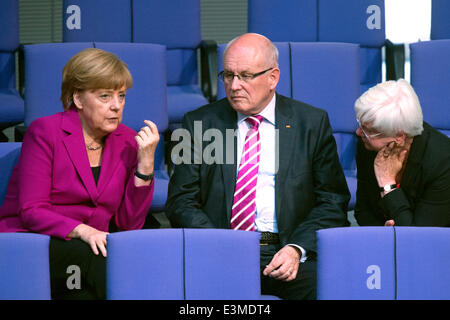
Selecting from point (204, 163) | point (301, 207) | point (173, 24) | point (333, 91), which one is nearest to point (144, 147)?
point (204, 163)

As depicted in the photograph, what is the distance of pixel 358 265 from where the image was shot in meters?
0.90

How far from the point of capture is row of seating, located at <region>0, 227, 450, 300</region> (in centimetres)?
89

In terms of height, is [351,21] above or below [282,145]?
above

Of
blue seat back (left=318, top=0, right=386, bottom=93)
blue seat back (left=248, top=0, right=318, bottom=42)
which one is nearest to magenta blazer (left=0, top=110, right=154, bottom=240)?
blue seat back (left=248, top=0, right=318, bottom=42)

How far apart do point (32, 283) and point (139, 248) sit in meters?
0.15

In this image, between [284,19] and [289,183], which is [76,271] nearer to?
[289,183]

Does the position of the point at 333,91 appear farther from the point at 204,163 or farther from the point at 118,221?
the point at 118,221

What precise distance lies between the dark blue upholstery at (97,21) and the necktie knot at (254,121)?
2.95 feet

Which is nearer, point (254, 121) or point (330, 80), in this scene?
Result: point (254, 121)

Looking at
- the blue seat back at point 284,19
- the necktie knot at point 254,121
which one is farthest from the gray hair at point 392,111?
the blue seat back at point 284,19

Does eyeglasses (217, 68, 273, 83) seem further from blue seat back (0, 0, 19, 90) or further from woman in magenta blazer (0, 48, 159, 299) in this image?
blue seat back (0, 0, 19, 90)

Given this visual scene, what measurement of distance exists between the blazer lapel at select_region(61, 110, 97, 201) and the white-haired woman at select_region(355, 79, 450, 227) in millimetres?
573

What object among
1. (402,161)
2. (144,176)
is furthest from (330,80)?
(144,176)

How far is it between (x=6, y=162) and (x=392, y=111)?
0.82 metres
